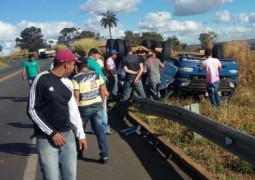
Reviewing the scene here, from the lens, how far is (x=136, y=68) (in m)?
12.0

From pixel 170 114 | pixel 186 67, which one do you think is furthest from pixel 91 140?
pixel 186 67

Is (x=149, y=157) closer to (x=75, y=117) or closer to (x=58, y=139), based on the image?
(x=75, y=117)

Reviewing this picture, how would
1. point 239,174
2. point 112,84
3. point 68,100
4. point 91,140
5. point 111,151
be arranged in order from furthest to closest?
point 112,84, point 91,140, point 111,151, point 239,174, point 68,100

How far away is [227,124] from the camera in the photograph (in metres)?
9.41

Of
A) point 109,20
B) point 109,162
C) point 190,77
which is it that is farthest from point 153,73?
point 109,20

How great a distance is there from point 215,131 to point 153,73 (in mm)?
6384

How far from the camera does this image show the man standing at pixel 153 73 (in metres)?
12.7

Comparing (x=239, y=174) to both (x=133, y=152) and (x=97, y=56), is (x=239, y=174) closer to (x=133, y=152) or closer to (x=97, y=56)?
(x=133, y=152)

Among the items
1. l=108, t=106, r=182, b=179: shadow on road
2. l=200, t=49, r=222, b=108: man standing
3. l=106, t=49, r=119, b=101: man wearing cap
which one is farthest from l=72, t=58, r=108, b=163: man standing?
l=106, t=49, r=119, b=101: man wearing cap

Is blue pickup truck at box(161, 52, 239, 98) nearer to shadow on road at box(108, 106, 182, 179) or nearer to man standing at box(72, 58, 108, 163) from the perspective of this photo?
shadow on road at box(108, 106, 182, 179)

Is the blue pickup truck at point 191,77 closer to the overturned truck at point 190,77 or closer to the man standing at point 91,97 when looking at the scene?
the overturned truck at point 190,77

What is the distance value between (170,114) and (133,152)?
1.14 metres

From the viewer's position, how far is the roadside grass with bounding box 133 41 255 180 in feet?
21.4

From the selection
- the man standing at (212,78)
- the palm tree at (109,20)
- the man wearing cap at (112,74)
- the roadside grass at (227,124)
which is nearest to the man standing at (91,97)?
the roadside grass at (227,124)
